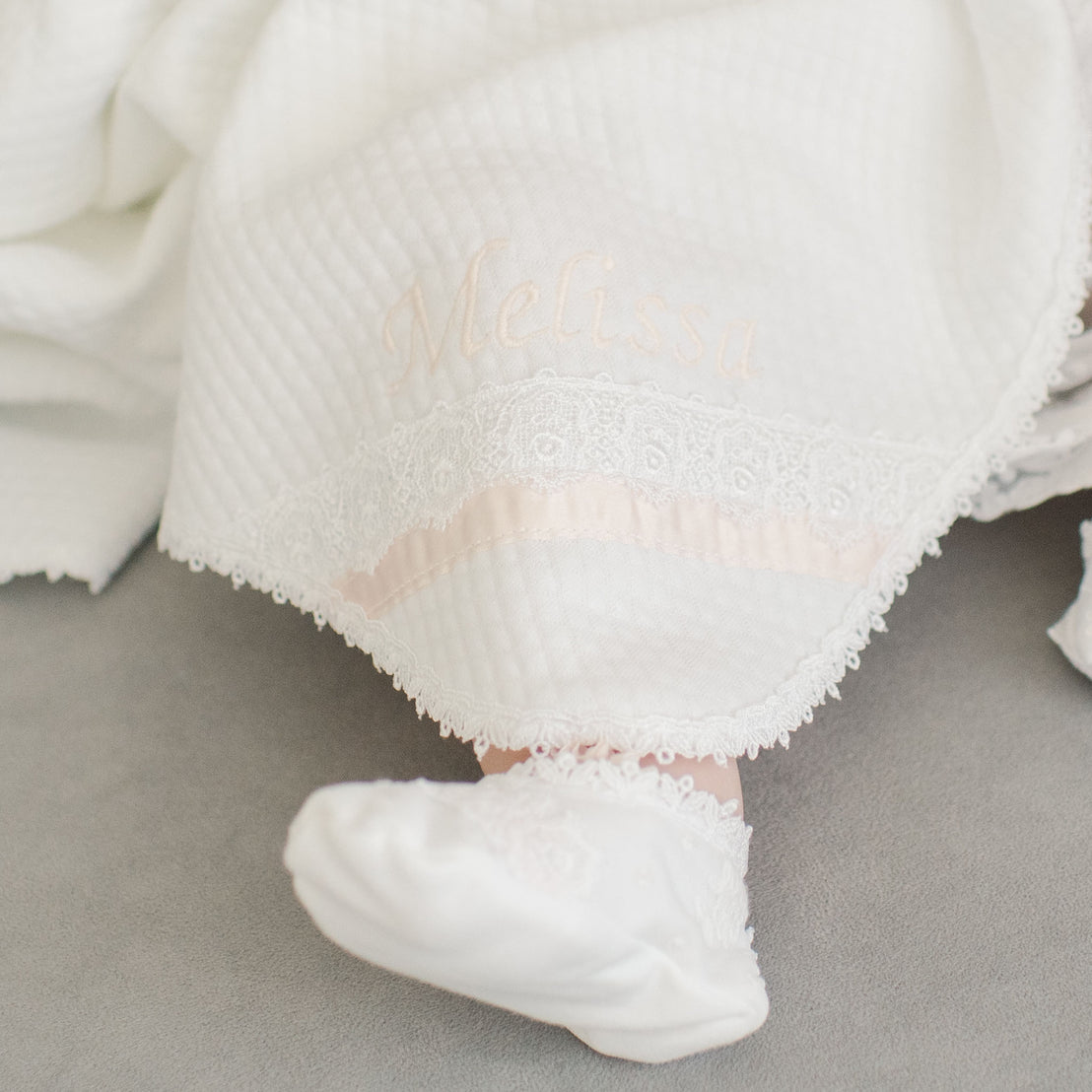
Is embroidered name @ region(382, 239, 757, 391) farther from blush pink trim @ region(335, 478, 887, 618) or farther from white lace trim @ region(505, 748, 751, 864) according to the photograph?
white lace trim @ region(505, 748, 751, 864)

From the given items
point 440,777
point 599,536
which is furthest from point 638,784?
point 440,777

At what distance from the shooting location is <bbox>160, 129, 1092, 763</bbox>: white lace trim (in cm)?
57

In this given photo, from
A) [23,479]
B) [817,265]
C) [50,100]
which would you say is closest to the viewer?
[817,265]

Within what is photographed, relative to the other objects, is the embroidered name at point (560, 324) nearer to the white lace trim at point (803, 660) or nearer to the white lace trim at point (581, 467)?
the white lace trim at point (581, 467)

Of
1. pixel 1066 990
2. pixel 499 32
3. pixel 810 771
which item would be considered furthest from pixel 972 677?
pixel 499 32

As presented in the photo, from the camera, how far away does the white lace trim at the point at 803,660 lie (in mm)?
572

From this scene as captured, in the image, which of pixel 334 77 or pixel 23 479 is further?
pixel 23 479

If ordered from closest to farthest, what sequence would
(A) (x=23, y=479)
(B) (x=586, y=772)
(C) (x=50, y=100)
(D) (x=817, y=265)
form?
(B) (x=586, y=772) < (D) (x=817, y=265) < (C) (x=50, y=100) < (A) (x=23, y=479)

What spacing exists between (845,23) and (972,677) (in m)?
0.48

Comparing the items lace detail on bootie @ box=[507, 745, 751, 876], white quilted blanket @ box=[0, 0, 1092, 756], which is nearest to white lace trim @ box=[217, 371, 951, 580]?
white quilted blanket @ box=[0, 0, 1092, 756]

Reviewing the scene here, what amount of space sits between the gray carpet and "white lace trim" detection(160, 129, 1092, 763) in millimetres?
98

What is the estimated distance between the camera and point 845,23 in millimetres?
761

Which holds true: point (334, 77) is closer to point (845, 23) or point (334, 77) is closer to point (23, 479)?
point (845, 23)

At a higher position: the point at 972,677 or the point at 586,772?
the point at 586,772
